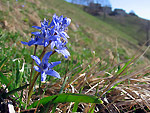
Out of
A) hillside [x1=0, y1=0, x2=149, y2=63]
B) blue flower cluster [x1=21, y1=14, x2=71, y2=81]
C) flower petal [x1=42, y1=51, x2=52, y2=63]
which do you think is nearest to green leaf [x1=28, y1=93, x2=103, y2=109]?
blue flower cluster [x1=21, y1=14, x2=71, y2=81]

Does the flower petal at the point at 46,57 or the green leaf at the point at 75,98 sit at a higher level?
the flower petal at the point at 46,57

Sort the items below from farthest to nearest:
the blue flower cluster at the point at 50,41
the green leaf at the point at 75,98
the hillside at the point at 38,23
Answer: the hillside at the point at 38,23
the blue flower cluster at the point at 50,41
the green leaf at the point at 75,98

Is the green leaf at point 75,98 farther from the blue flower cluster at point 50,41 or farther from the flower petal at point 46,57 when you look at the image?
the flower petal at point 46,57

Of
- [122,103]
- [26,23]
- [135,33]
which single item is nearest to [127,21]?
[135,33]

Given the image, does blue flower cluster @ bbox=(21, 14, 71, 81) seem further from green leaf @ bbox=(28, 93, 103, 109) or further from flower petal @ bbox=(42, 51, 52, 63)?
green leaf @ bbox=(28, 93, 103, 109)

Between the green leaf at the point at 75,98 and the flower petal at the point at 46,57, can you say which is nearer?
the green leaf at the point at 75,98

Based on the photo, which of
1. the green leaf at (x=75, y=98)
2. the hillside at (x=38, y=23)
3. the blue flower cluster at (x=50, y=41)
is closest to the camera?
the green leaf at (x=75, y=98)

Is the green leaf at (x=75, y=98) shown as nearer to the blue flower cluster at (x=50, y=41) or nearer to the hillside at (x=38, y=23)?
the blue flower cluster at (x=50, y=41)

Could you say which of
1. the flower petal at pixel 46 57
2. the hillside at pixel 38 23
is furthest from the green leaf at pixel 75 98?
the hillside at pixel 38 23

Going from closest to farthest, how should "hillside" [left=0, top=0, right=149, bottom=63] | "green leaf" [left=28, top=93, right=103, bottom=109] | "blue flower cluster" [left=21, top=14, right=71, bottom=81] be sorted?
"green leaf" [left=28, top=93, right=103, bottom=109] → "blue flower cluster" [left=21, top=14, right=71, bottom=81] → "hillside" [left=0, top=0, right=149, bottom=63]

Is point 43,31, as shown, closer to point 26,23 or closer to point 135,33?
point 26,23

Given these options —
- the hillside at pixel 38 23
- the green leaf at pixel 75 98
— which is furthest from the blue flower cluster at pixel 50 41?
the hillside at pixel 38 23
